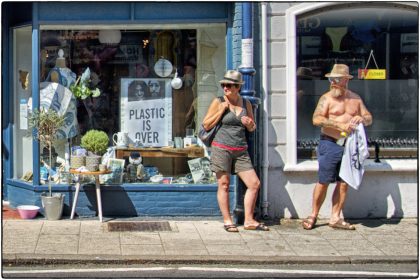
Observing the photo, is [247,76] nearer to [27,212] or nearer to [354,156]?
[354,156]

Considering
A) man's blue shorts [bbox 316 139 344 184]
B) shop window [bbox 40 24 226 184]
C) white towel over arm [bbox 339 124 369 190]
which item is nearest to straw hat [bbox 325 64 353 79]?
white towel over arm [bbox 339 124 369 190]

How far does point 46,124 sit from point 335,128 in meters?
3.54

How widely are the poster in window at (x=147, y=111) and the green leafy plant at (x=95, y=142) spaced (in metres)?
0.43


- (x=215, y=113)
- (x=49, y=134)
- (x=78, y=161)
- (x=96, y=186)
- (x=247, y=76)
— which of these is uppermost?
(x=247, y=76)

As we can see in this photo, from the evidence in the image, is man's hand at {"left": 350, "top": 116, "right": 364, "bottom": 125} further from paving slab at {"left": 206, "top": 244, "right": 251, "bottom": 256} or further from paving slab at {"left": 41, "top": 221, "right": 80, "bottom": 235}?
paving slab at {"left": 41, "top": 221, "right": 80, "bottom": 235}

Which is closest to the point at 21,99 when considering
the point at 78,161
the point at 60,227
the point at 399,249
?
the point at 78,161

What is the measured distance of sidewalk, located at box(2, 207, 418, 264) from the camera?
24.5 ft

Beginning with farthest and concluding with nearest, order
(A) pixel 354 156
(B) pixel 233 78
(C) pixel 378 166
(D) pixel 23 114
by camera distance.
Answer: (D) pixel 23 114 < (C) pixel 378 166 < (A) pixel 354 156 < (B) pixel 233 78

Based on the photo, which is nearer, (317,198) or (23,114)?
(317,198)

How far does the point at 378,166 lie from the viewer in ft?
31.3

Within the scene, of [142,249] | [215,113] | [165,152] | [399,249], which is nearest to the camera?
[142,249]

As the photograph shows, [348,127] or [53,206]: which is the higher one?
[348,127]

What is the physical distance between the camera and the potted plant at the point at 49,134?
9.11m

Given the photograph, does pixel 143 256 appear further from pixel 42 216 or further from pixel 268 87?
pixel 268 87
